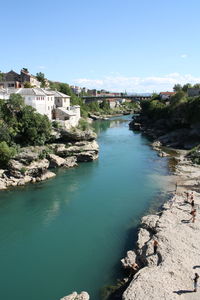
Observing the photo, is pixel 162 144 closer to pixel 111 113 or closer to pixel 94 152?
pixel 94 152

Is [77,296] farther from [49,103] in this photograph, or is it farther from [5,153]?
[49,103]

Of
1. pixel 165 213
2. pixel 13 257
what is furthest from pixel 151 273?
pixel 13 257

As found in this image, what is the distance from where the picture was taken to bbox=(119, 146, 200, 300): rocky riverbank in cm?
1609

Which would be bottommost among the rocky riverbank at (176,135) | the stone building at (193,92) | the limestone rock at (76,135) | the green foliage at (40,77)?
the rocky riverbank at (176,135)

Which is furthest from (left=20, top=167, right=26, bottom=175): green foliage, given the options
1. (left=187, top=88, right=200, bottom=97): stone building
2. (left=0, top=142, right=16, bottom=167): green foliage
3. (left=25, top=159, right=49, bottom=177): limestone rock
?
(left=187, top=88, right=200, bottom=97): stone building

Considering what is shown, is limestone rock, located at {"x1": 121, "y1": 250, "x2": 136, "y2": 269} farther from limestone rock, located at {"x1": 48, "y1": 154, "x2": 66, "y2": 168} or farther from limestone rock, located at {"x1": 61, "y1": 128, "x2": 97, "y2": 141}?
limestone rock, located at {"x1": 61, "y1": 128, "x2": 97, "y2": 141}

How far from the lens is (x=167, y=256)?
19.1 metres

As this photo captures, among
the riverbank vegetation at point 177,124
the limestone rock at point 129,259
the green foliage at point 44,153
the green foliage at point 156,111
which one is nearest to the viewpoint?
the limestone rock at point 129,259

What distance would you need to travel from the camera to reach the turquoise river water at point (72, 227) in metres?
19.0

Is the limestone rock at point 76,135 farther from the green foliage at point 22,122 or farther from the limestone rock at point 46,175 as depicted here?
the limestone rock at point 46,175

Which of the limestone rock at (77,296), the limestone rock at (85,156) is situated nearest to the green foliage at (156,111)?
the limestone rock at (85,156)

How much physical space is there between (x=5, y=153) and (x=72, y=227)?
15695 mm

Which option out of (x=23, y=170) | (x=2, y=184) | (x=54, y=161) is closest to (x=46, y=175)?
(x=23, y=170)

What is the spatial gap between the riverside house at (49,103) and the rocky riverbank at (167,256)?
28.6 metres
